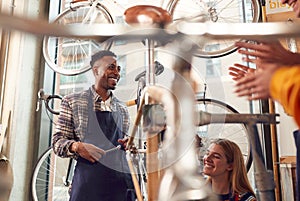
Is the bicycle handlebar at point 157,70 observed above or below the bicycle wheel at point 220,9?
below

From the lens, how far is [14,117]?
85.1 inches

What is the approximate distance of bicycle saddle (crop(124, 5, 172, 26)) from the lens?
59 centimetres

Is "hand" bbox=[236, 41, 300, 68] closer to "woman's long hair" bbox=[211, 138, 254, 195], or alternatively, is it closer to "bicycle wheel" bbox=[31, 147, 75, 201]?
"woman's long hair" bbox=[211, 138, 254, 195]

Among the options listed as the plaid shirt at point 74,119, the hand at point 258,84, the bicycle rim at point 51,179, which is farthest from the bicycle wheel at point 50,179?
the hand at point 258,84

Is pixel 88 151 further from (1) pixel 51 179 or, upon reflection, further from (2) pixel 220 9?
(2) pixel 220 9

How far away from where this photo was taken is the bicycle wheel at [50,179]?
226 centimetres

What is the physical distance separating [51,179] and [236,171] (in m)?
1.37

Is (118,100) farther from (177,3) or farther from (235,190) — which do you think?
(177,3)

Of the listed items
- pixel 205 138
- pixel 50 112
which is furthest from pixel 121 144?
pixel 50 112

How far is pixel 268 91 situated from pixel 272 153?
1422 mm

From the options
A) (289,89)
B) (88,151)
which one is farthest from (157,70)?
(88,151)

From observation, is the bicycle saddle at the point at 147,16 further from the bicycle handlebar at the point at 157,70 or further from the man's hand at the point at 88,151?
the man's hand at the point at 88,151

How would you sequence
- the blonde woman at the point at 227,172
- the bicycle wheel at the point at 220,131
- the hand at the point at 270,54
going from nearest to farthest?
the hand at the point at 270,54, the blonde woman at the point at 227,172, the bicycle wheel at the point at 220,131

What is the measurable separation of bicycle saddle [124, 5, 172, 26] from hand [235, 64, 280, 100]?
7.2 inches
